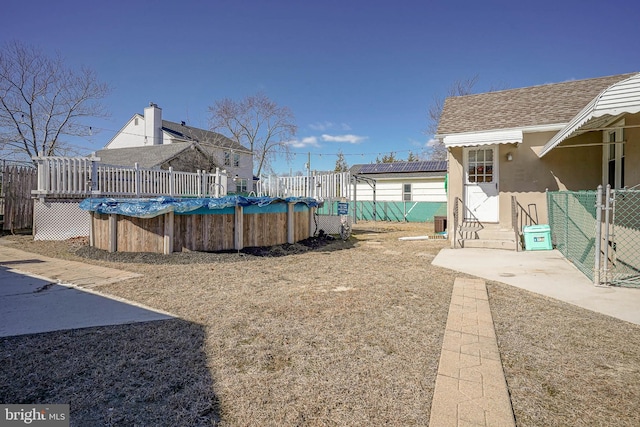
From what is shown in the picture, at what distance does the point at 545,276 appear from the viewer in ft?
17.6

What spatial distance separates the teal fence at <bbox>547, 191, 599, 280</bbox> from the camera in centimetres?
604

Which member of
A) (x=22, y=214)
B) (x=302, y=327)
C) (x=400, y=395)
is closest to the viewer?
(x=400, y=395)

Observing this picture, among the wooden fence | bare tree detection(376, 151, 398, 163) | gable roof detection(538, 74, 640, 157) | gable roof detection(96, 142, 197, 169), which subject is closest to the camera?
gable roof detection(538, 74, 640, 157)

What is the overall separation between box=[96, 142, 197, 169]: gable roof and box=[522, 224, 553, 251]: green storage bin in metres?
21.4

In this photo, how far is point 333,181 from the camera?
12125 millimetres

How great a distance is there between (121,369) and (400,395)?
2.02 meters

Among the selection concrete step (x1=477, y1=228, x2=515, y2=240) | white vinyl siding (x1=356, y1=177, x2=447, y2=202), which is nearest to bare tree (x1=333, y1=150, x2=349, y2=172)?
white vinyl siding (x1=356, y1=177, x2=447, y2=202)

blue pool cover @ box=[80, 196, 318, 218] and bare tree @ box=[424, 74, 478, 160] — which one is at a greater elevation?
bare tree @ box=[424, 74, 478, 160]

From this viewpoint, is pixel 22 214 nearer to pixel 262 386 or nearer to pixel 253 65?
pixel 262 386

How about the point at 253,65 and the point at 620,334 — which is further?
the point at 253,65

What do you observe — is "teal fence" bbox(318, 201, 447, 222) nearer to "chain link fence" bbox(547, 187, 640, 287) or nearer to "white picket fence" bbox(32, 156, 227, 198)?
"white picket fence" bbox(32, 156, 227, 198)

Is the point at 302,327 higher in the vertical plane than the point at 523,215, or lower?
lower

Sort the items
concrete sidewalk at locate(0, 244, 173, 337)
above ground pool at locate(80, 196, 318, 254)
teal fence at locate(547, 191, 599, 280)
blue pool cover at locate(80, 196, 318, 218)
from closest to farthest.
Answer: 1. concrete sidewalk at locate(0, 244, 173, 337)
2. teal fence at locate(547, 191, 599, 280)
3. blue pool cover at locate(80, 196, 318, 218)
4. above ground pool at locate(80, 196, 318, 254)

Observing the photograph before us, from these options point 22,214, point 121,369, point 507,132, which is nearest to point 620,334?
point 121,369
